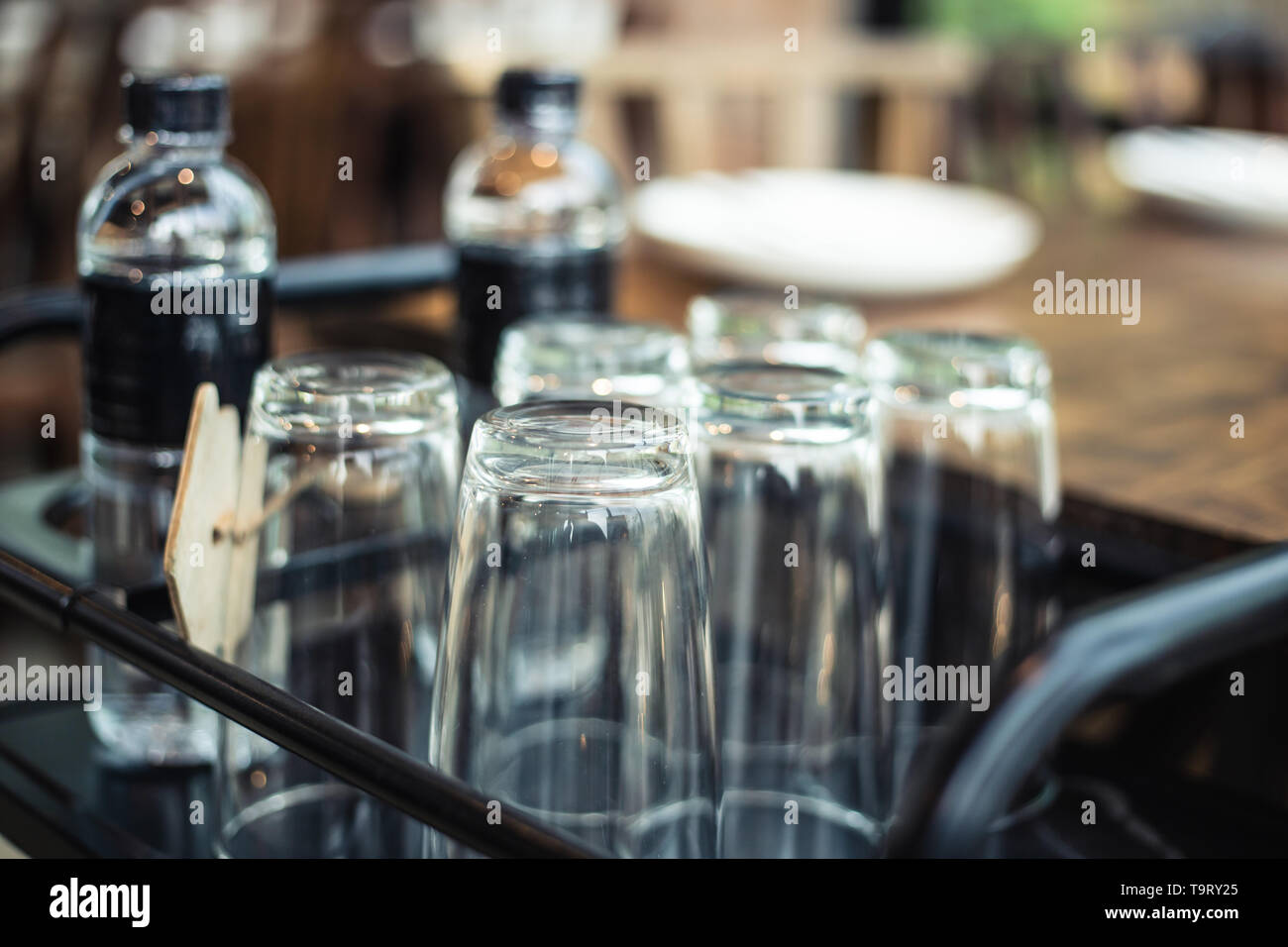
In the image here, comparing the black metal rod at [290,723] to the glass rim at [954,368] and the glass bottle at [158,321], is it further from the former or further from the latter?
the glass rim at [954,368]

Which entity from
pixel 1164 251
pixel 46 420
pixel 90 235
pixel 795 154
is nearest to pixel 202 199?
pixel 90 235

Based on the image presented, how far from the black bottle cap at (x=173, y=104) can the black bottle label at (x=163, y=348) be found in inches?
2.1

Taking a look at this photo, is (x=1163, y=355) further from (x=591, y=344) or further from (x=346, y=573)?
(x=346, y=573)

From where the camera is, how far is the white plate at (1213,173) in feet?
5.10

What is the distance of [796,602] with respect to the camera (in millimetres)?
481

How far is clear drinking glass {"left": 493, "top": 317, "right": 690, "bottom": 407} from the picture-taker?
1.64ft

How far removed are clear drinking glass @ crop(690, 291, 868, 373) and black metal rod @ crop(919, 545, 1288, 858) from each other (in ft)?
0.98

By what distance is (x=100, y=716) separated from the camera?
50 cm

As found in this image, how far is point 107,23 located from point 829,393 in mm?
2967

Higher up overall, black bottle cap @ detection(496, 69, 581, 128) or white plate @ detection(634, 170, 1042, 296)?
black bottle cap @ detection(496, 69, 581, 128)

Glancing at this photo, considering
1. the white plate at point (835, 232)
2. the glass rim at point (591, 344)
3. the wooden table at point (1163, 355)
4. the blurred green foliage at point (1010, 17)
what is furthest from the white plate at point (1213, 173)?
the blurred green foliage at point (1010, 17)

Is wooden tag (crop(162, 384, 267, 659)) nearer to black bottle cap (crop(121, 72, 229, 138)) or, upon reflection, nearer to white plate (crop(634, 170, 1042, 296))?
black bottle cap (crop(121, 72, 229, 138))

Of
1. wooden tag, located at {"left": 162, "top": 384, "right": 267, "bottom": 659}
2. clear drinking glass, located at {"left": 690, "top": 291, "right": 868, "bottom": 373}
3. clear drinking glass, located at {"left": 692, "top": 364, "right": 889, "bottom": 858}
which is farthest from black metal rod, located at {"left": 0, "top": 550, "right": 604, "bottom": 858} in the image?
clear drinking glass, located at {"left": 690, "top": 291, "right": 868, "bottom": 373}

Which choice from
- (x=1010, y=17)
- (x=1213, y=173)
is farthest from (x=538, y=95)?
(x=1010, y=17)
